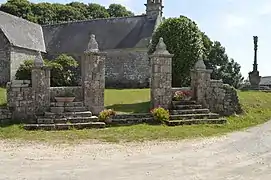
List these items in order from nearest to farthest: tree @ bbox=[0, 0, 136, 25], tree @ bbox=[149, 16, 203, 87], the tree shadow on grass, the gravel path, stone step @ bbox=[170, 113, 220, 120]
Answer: the gravel path, stone step @ bbox=[170, 113, 220, 120], the tree shadow on grass, tree @ bbox=[149, 16, 203, 87], tree @ bbox=[0, 0, 136, 25]

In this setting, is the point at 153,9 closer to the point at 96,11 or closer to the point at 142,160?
the point at 96,11

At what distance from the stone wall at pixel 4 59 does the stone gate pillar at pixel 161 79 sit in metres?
18.0

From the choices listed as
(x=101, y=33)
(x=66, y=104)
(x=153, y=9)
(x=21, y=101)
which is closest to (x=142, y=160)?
(x=66, y=104)

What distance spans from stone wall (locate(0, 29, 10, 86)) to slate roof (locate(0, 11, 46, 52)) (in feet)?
1.59

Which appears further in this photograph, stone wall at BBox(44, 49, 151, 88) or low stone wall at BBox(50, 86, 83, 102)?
stone wall at BBox(44, 49, 151, 88)

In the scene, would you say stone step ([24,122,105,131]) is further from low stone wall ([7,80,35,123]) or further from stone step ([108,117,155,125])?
low stone wall ([7,80,35,123])

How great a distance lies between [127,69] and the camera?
1243 inches

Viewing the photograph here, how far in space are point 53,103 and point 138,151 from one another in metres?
5.99

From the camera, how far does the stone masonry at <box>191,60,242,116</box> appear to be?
607 inches

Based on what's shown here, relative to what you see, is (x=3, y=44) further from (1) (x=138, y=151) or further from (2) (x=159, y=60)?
(1) (x=138, y=151)

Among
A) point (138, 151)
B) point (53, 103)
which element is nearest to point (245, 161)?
point (138, 151)

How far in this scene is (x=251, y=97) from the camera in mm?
19531

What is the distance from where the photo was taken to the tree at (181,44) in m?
22.4

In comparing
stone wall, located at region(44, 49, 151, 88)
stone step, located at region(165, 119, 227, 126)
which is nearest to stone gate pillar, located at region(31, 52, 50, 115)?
stone step, located at region(165, 119, 227, 126)
